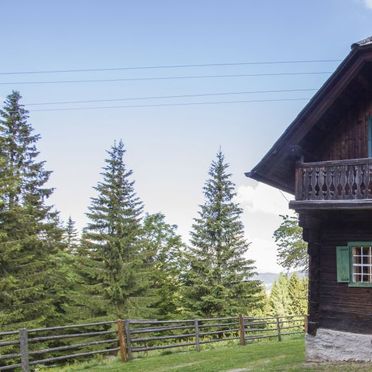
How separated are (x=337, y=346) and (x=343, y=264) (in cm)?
211

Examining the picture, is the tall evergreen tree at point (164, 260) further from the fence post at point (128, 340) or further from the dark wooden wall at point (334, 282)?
the dark wooden wall at point (334, 282)

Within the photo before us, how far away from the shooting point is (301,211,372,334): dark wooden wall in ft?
44.1

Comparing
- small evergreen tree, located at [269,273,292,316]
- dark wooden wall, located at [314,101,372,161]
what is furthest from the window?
small evergreen tree, located at [269,273,292,316]

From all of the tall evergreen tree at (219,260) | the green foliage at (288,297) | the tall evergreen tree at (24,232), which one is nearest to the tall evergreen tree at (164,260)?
the tall evergreen tree at (219,260)

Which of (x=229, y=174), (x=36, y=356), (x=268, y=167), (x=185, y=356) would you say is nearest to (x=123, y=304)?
(x=36, y=356)

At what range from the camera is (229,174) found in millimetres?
44438

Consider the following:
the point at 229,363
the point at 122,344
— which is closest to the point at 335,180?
the point at 229,363

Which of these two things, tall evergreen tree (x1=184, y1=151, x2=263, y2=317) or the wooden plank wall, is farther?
tall evergreen tree (x1=184, y1=151, x2=263, y2=317)

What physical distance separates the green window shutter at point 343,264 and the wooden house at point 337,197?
0.08ft

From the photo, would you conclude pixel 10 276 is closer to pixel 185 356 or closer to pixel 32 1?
pixel 185 356

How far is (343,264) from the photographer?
13.6 m

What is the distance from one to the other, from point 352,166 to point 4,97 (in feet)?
98.0

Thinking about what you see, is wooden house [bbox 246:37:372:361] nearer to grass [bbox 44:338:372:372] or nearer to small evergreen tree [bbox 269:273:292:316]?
grass [bbox 44:338:372:372]

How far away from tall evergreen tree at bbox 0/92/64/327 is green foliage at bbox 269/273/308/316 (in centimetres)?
2540
